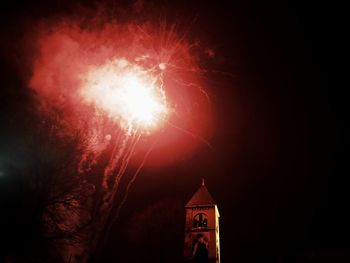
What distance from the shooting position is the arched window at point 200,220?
27.4 meters

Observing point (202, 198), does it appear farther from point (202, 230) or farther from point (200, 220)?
point (202, 230)

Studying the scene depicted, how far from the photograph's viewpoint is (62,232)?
17.8 meters

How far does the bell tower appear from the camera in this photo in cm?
2552

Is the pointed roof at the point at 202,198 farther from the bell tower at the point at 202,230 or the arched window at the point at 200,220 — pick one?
the arched window at the point at 200,220

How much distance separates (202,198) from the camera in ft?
95.0

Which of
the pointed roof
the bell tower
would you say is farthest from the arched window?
the pointed roof

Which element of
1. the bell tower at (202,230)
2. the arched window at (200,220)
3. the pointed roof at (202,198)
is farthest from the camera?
the pointed roof at (202,198)

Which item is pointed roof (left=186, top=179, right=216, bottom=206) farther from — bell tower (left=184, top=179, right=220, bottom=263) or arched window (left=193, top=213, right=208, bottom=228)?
arched window (left=193, top=213, right=208, bottom=228)

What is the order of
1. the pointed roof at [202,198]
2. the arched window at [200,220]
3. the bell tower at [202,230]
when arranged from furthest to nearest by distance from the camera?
the pointed roof at [202,198]
the arched window at [200,220]
the bell tower at [202,230]

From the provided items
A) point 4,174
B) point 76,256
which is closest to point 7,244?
point 4,174

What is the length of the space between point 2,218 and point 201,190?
56.1 feet

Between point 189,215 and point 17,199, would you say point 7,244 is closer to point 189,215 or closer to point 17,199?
point 17,199

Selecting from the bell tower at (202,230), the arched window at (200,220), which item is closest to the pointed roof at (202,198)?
the bell tower at (202,230)

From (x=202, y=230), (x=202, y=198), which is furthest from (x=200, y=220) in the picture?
(x=202, y=198)
